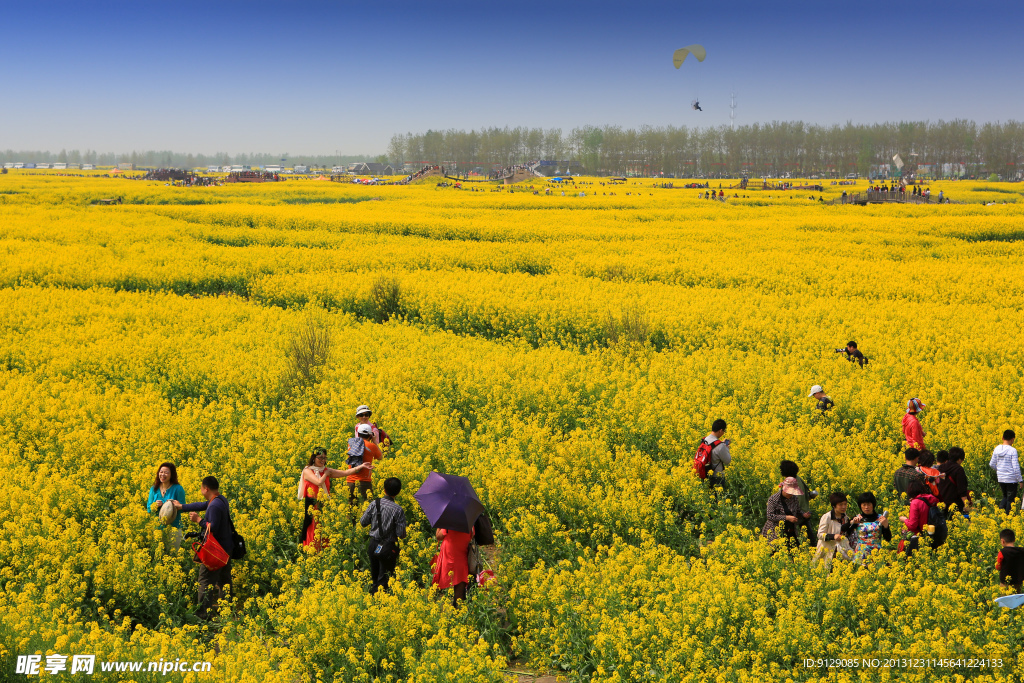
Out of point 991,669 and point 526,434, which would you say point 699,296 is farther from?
point 991,669

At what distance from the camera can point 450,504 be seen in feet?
23.6

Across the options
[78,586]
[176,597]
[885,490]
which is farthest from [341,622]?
[885,490]

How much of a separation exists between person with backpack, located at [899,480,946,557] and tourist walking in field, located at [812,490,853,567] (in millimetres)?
793

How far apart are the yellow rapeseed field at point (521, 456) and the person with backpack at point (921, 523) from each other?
11.9 inches

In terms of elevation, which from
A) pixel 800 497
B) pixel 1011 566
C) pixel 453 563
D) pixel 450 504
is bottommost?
pixel 453 563

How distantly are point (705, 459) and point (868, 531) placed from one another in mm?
2455

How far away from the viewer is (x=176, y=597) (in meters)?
7.65

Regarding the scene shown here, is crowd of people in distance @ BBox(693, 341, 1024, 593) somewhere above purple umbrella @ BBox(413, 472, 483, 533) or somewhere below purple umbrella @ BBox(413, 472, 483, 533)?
below

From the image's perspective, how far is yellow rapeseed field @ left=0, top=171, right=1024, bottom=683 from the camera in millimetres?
6262

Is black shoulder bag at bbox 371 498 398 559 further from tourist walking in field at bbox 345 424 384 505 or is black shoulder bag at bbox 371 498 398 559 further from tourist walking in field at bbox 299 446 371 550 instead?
tourist walking in field at bbox 345 424 384 505

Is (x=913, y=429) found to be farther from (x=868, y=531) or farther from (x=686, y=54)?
(x=686, y=54)

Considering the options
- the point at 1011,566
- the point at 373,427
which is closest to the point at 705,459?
the point at 1011,566

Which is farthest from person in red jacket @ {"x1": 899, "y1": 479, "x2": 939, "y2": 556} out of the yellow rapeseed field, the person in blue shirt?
the person in blue shirt

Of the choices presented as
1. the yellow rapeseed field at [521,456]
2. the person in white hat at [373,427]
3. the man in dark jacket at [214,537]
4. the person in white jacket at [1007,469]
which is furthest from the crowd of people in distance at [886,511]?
the man in dark jacket at [214,537]
